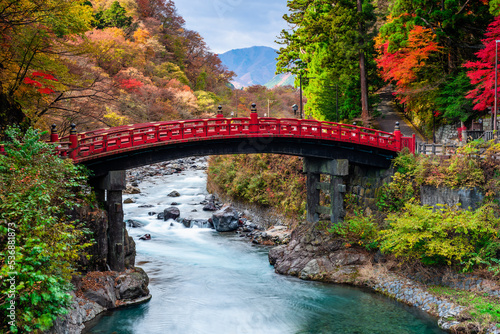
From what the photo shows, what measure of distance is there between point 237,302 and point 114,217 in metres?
7.26

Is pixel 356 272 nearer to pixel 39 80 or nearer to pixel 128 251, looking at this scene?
pixel 128 251

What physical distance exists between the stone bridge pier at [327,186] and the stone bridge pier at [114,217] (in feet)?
39.7

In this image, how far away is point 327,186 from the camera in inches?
1021

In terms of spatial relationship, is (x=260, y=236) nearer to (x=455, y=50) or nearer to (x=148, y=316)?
(x=148, y=316)

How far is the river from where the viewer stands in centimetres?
1697

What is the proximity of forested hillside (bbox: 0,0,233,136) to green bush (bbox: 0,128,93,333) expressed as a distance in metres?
6.52

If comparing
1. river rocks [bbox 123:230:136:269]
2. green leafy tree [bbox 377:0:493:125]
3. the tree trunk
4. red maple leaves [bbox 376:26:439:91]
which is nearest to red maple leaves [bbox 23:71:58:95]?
river rocks [bbox 123:230:136:269]

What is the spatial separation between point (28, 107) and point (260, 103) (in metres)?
60.0

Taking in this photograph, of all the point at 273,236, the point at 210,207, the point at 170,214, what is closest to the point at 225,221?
the point at 273,236

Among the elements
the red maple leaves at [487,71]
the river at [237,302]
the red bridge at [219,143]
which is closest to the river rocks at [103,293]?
the river at [237,302]

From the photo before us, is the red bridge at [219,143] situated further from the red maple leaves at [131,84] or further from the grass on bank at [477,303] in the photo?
the red maple leaves at [131,84]

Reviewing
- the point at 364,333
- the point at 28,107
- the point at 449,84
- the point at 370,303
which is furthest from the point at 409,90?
the point at 28,107

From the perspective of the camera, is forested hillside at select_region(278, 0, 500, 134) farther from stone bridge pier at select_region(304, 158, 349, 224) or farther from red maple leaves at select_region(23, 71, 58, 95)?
red maple leaves at select_region(23, 71, 58, 95)

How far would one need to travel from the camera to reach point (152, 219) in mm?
34469
